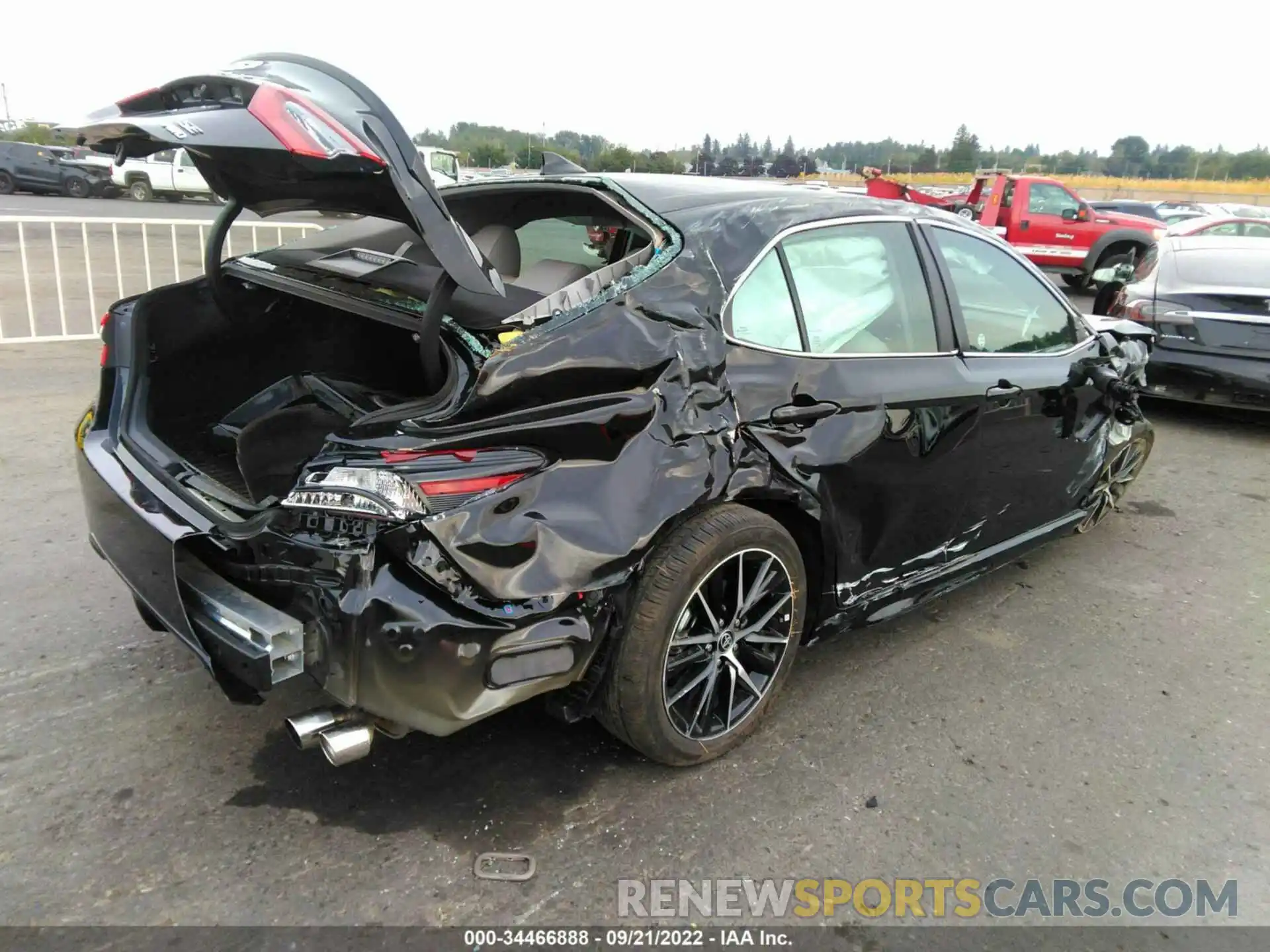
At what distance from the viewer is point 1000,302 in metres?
3.80

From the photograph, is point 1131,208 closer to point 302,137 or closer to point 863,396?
point 863,396

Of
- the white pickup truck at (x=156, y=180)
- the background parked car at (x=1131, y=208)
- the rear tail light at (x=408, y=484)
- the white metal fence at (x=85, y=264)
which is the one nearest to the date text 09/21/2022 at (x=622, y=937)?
the rear tail light at (x=408, y=484)

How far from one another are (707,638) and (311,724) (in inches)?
45.1

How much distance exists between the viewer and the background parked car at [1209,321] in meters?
6.61

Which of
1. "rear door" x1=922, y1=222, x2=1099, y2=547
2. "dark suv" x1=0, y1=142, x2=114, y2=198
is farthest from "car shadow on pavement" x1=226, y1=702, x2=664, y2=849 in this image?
"dark suv" x1=0, y1=142, x2=114, y2=198

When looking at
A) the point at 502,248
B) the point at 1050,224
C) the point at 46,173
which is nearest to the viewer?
the point at 502,248

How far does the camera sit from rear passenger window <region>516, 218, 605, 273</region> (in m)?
3.66

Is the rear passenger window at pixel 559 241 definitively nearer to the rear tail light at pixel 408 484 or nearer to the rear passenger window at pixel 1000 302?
the rear passenger window at pixel 1000 302

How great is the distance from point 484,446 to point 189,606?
3.03 feet

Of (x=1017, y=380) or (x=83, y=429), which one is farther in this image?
(x=1017, y=380)

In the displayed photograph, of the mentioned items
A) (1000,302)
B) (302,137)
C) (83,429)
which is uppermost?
(302,137)

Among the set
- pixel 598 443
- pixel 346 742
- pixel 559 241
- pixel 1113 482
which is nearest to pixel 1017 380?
pixel 1113 482

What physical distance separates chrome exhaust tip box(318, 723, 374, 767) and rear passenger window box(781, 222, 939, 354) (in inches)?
70.6

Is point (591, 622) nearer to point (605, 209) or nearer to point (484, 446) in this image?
point (484, 446)
